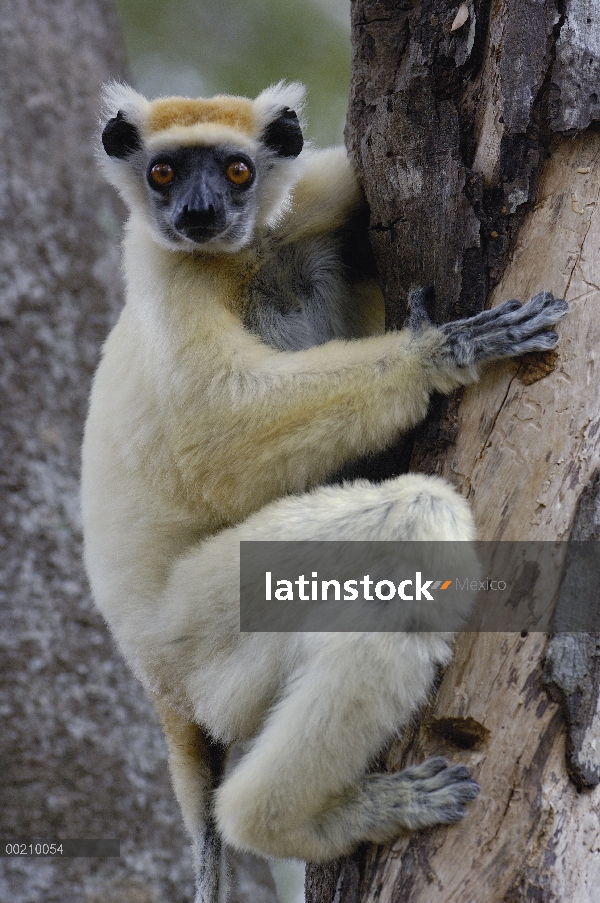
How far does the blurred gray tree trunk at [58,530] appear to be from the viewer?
5.04 m

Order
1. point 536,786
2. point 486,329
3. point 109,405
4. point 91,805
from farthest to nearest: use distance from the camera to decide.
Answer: point 91,805
point 109,405
point 486,329
point 536,786

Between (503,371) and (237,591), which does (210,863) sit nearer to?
(237,591)

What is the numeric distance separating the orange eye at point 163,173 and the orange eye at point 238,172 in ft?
0.88

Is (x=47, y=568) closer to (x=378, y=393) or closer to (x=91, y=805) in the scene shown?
(x=91, y=805)

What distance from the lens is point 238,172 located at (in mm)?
4105

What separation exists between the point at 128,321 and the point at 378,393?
4.57 ft

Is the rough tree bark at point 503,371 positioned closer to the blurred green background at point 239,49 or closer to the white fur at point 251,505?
the white fur at point 251,505

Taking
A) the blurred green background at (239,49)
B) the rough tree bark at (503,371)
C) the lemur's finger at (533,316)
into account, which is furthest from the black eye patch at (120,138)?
the blurred green background at (239,49)

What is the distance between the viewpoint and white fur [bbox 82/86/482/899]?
3.06m

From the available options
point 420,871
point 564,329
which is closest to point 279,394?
Result: point 564,329

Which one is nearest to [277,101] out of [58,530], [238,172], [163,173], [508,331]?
[238,172]

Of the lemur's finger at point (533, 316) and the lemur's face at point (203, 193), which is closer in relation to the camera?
the lemur's finger at point (533, 316)

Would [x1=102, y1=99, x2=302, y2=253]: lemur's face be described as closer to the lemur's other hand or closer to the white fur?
the white fur

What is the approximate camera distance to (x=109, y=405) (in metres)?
4.05
